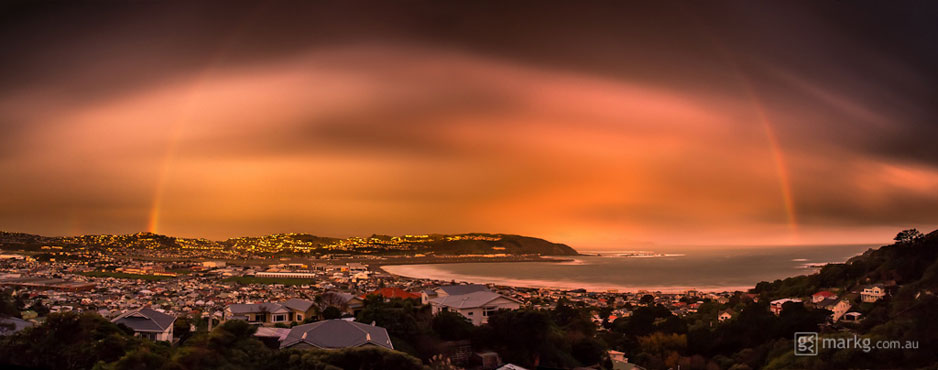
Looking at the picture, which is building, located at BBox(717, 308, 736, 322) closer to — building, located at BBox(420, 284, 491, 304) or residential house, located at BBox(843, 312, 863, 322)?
residential house, located at BBox(843, 312, 863, 322)

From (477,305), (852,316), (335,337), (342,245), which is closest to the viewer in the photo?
(335,337)

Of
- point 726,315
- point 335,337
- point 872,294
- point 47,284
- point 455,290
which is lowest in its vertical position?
point 47,284

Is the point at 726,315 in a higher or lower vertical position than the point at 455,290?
lower

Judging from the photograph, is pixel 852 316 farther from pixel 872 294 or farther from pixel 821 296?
pixel 821 296

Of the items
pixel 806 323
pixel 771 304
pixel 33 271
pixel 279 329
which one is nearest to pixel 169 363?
pixel 279 329

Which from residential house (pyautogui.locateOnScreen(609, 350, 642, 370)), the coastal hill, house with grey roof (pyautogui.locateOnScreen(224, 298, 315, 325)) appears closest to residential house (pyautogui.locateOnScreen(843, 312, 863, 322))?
residential house (pyautogui.locateOnScreen(609, 350, 642, 370))

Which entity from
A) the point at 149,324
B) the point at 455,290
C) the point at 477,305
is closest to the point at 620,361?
the point at 477,305

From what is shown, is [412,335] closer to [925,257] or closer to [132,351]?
[132,351]
